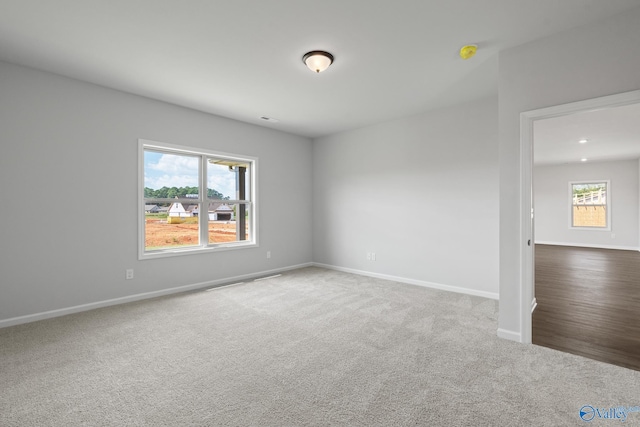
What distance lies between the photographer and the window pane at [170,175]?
4094 mm

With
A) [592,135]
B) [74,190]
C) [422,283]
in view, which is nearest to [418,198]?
[422,283]

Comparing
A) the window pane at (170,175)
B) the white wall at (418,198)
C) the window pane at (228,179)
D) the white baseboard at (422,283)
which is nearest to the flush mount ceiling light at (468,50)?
the white wall at (418,198)

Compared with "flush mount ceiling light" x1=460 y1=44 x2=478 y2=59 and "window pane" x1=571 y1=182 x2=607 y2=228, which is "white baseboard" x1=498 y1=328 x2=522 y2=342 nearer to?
"flush mount ceiling light" x1=460 y1=44 x2=478 y2=59

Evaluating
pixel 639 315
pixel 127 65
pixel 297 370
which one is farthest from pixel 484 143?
pixel 127 65

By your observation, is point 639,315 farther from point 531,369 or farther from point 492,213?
point 531,369

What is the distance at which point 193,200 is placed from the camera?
176 inches

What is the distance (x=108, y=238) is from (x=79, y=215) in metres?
0.39

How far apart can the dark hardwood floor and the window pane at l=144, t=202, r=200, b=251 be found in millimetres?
4417

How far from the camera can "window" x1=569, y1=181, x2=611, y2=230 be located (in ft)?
28.4

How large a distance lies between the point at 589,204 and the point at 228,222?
34.2ft

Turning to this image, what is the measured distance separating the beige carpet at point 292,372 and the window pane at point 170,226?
105 centimetres

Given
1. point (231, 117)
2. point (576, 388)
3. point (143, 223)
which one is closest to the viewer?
point (576, 388)

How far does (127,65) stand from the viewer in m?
3.03

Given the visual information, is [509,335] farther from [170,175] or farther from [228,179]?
[170,175]
